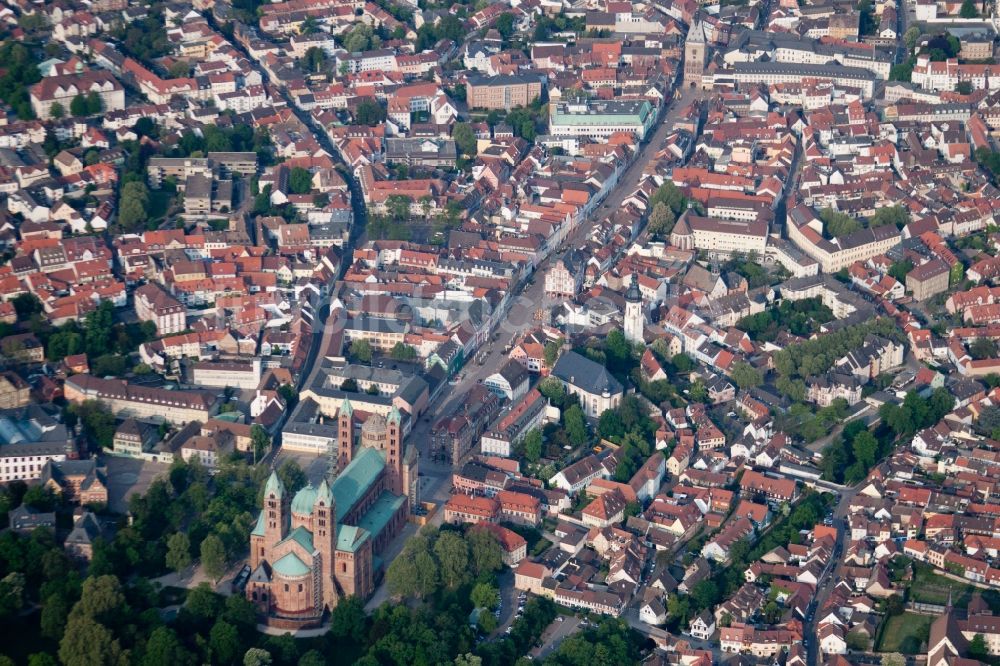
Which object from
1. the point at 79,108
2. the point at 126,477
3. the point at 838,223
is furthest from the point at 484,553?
the point at 79,108

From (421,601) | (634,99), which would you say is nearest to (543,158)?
(634,99)

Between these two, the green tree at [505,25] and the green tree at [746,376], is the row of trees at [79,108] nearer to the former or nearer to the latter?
the green tree at [505,25]

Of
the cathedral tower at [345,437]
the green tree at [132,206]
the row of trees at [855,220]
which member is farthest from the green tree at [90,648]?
the row of trees at [855,220]

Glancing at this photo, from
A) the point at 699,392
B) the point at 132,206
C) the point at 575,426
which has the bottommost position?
the point at 575,426

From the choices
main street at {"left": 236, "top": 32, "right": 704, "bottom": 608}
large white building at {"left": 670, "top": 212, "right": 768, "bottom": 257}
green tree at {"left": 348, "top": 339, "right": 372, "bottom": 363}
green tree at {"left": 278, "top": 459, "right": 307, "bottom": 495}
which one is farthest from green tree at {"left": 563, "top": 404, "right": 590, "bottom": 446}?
large white building at {"left": 670, "top": 212, "right": 768, "bottom": 257}

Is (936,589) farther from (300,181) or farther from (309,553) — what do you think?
(300,181)

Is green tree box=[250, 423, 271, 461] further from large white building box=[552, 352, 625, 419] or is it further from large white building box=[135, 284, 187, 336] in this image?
large white building box=[552, 352, 625, 419]
